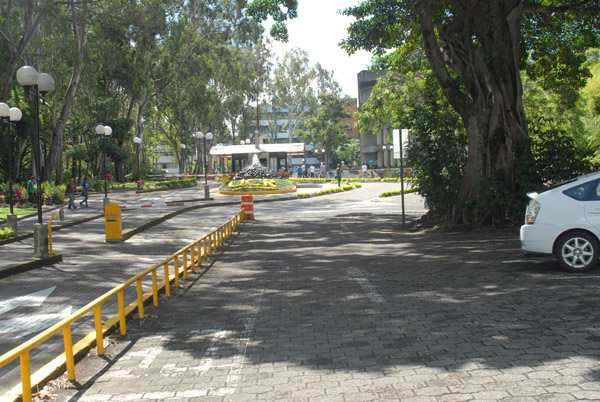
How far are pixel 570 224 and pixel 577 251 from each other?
47 cm

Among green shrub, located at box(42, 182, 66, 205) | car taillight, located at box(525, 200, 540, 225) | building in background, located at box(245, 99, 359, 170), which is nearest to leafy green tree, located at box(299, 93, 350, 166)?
building in background, located at box(245, 99, 359, 170)

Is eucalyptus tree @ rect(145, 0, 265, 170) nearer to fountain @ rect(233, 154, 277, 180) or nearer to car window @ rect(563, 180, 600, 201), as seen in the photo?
fountain @ rect(233, 154, 277, 180)

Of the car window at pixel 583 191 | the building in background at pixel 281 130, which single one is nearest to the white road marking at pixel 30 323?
the car window at pixel 583 191

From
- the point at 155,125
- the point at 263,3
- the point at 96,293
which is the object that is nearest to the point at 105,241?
the point at 96,293

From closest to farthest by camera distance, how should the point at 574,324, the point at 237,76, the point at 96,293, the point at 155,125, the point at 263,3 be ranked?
the point at 574,324
the point at 96,293
the point at 263,3
the point at 237,76
the point at 155,125

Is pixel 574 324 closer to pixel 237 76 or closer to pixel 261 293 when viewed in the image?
pixel 261 293

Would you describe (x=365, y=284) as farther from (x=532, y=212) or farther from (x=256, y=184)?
(x=256, y=184)

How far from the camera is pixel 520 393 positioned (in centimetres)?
413

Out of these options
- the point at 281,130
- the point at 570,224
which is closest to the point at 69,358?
the point at 570,224

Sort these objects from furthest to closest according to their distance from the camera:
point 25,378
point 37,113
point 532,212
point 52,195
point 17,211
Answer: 1. point 52,195
2. point 17,211
3. point 37,113
4. point 532,212
5. point 25,378

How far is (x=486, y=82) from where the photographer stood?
50.2ft

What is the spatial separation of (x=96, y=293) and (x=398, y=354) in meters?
5.78

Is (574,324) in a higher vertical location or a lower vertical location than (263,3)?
lower

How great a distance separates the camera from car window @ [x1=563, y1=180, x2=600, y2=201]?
830 cm
